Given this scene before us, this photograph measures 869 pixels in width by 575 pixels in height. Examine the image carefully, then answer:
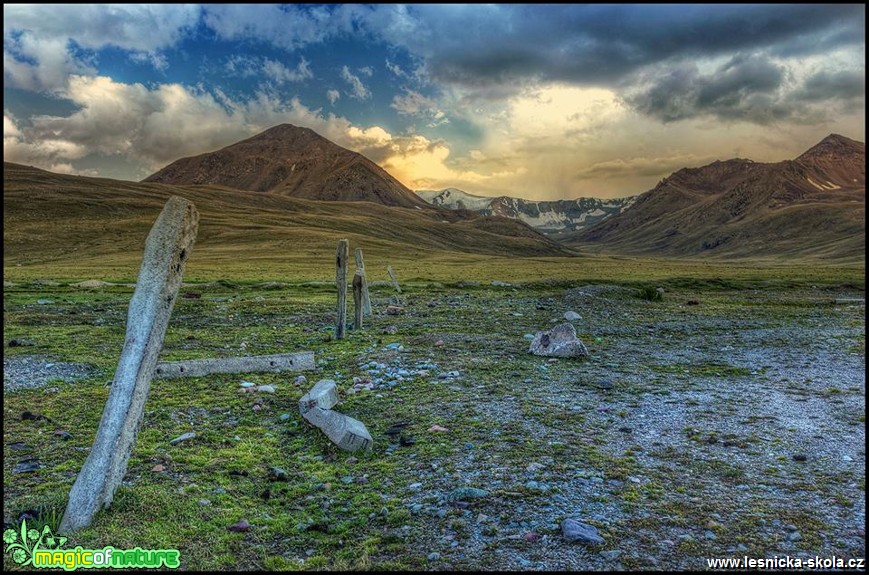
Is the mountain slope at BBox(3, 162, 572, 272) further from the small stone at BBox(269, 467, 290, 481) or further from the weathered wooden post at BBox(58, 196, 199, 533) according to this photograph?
the weathered wooden post at BBox(58, 196, 199, 533)

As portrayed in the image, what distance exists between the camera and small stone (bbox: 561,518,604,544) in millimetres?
5664

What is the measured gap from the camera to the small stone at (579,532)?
566cm

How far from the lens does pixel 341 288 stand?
1973 cm

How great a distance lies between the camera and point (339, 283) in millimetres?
19812

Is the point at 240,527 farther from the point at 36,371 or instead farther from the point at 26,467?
the point at 36,371

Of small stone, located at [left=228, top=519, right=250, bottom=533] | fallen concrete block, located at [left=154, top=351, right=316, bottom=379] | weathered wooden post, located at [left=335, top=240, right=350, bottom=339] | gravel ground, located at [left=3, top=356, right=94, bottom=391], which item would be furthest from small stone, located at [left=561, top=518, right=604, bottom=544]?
weathered wooden post, located at [left=335, top=240, right=350, bottom=339]

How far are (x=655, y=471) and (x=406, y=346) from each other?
36.4ft

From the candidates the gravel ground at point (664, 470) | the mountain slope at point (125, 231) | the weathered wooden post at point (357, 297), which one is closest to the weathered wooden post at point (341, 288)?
the weathered wooden post at point (357, 297)

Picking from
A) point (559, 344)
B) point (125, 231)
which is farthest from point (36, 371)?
point (125, 231)

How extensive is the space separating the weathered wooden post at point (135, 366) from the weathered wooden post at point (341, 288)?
500 inches

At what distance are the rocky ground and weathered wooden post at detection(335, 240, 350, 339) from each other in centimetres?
103

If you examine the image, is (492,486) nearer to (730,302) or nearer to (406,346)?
(406,346)

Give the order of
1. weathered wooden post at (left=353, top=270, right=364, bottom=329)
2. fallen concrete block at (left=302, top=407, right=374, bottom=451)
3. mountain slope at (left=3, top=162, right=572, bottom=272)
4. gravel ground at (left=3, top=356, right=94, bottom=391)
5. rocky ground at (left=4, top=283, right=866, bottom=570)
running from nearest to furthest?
rocky ground at (left=4, top=283, right=866, bottom=570) → fallen concrete block at (left=302, top=407, right=374, bottom=451) → gravel ground at (left=3, top=356, right=94, bottom=391) → weathered wooden post at (left=353, top=270, right=364, bottom=329) → mountain slope at (left=3, top=162, right=572, bottom=272)

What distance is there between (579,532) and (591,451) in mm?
2737
